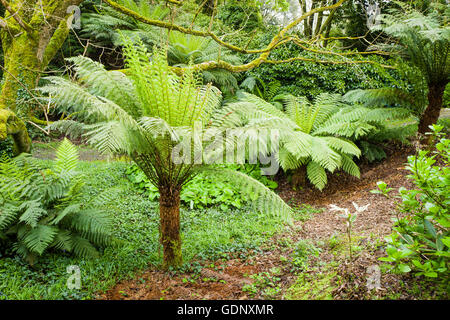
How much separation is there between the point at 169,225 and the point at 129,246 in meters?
0.67

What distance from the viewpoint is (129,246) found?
2.65 metres

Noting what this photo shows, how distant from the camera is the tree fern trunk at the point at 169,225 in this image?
7.31 feet

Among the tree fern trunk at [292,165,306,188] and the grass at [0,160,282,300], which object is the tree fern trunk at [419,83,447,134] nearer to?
the tree fern trunk at [292,165,306,188]

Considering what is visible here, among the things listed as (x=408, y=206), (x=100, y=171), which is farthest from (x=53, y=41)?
(x=408, y=206)

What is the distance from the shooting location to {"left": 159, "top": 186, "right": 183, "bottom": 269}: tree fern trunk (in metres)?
2.23

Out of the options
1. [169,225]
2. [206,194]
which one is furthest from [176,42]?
[169,225]

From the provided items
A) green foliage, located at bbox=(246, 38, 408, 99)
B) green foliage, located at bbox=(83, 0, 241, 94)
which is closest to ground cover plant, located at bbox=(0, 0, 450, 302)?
green foliage, located at bbox=(246, 38, 408, 99)

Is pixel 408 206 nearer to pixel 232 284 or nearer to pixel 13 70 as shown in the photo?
pixel 232 284

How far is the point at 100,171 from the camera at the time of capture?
15.2 ft

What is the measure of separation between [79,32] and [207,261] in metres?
7.87

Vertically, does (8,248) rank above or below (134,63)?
below

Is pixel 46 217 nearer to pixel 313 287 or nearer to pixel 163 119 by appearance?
pixel 163 119

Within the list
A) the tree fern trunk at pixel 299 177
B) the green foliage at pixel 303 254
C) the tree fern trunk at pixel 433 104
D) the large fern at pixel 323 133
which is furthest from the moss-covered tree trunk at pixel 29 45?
the tree fern trunk at pixel 433 104

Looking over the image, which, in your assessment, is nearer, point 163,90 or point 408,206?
point 408,206
